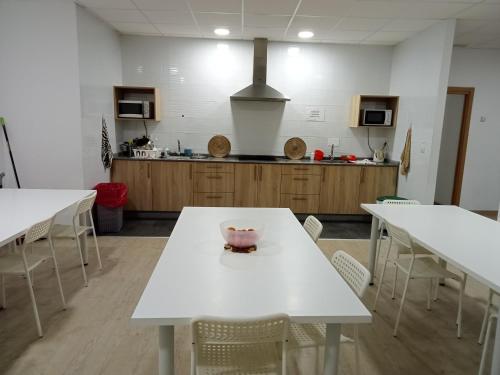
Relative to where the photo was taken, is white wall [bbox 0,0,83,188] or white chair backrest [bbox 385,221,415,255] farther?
white wall [bbox 0,0,83,188]

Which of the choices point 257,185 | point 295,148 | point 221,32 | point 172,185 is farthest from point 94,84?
point 295,148

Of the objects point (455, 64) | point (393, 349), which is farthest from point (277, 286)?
point (455, 64)

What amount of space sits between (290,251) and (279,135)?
12.4ft

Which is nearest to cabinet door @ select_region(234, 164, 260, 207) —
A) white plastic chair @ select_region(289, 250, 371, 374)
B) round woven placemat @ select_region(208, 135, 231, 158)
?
round woven placemat @ select_region(208, 135, 231, 158)

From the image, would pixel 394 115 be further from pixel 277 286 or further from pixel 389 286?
pixel 277 286

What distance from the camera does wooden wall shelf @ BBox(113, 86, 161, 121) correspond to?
16.4 feet

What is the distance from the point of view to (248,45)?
523 centimetres

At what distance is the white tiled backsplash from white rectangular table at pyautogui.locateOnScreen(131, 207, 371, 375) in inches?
143

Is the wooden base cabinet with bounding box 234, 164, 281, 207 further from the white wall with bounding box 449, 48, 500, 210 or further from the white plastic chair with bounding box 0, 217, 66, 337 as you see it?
the white wall with bounding box 449, 48, 500, 210

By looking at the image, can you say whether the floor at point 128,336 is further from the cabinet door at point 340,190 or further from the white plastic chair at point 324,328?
the cabinet door at point 340,190

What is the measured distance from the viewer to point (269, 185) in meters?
5.01

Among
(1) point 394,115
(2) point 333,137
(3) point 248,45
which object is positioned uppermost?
(3) point 248,45

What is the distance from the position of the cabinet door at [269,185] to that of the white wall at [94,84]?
216 centimetres

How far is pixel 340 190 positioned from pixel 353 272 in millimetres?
3381
